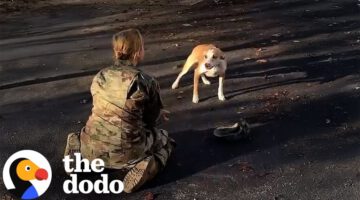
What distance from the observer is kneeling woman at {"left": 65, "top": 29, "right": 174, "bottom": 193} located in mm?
4617

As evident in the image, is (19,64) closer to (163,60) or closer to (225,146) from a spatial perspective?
(163,60)

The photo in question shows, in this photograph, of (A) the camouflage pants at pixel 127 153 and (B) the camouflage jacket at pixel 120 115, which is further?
(A) the camouflage pants at pixel 127 153

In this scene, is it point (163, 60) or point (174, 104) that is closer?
point (174, 104)

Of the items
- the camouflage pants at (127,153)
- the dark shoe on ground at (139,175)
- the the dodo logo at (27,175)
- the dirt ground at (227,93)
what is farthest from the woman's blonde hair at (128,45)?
the the dodo logo at (27,175)

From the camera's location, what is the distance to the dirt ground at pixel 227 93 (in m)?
4.94

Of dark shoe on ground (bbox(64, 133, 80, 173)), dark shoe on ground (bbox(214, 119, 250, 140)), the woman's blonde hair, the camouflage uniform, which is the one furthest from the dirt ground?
the woman's blonde hair

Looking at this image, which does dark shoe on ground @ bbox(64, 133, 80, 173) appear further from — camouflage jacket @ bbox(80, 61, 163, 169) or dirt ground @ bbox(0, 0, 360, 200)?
dirt ground @ bbox(0, 0, 360, 200)

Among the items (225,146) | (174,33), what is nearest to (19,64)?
(174,33)

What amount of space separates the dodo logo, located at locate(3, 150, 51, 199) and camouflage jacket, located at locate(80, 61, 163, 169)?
527mm

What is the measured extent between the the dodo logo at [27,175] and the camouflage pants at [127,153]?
51 cm

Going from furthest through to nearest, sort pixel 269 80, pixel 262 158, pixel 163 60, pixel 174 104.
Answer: pixel 163 60 → pixel 269 80 → pixel 174 104 → pixel 262 158

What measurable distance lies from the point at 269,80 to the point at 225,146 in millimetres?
2431

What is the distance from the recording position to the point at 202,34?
1076cm

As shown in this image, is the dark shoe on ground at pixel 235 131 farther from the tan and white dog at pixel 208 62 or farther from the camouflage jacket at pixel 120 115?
the camouflage jacket at pixel 120 115
